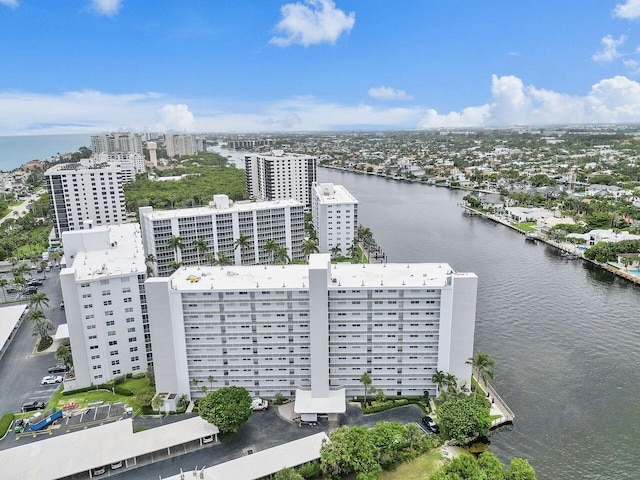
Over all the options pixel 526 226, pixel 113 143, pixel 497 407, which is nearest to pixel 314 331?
pixel 497 407

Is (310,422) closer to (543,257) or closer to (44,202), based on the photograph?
(543,257)

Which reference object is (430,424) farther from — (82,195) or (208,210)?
(82,195)

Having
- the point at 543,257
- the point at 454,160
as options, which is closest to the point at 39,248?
the point at 543,257

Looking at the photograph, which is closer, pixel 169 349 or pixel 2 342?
pixel 169 349

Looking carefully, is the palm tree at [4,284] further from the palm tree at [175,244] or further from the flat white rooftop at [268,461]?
the flat white rooftop at [268,461]

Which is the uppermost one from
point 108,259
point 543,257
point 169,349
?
point 108,259

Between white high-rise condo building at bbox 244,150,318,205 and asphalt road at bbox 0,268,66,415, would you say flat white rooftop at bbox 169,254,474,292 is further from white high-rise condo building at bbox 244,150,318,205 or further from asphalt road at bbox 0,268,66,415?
white high-rise condo building at bbox 244,150,318,205

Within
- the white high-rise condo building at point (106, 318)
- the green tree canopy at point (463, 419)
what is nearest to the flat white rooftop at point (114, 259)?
the white high-rise condo building at point (106, 318)

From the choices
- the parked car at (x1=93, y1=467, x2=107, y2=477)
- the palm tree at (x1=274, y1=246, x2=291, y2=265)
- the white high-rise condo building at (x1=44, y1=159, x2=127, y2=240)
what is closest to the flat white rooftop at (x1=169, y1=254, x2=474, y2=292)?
the parked car at (x1=93, y1=467, x2=107, y2=477)
